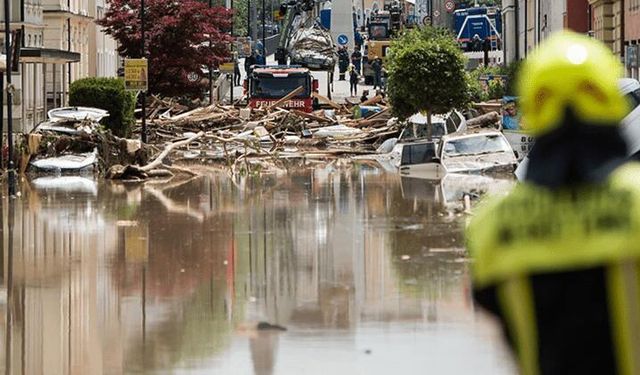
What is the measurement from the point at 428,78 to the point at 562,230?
→ 151ft

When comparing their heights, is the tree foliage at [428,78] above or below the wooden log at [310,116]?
→ above

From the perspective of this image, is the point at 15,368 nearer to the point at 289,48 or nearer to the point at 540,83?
the point at 540,83

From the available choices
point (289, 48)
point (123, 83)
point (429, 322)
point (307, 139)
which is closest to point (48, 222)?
point (429, 322)

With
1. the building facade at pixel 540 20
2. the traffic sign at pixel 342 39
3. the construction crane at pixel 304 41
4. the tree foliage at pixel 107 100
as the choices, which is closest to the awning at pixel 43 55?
the tree foliage at pixel 107 100

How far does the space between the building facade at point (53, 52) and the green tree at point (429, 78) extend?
34.0ft

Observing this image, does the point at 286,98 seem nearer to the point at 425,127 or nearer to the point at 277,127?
the point at 277,127

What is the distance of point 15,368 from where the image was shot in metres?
14.0

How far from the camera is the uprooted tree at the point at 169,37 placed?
209ft

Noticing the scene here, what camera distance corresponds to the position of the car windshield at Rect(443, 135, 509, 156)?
3922cm

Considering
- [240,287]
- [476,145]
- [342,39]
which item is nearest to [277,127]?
[476,145]

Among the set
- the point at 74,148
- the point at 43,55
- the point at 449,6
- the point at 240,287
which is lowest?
the point at 240,287

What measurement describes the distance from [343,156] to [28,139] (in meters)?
13.0

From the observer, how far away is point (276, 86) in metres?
66.2

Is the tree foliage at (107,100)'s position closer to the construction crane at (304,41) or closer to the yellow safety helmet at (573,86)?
the construction crane at (304,41)
